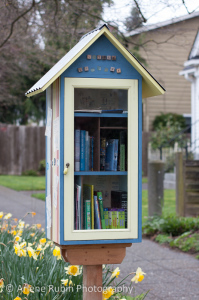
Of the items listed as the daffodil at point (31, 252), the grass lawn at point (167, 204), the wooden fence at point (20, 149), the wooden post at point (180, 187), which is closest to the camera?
the daffodil at point (31, 252)

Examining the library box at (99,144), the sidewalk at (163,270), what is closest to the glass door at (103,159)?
the library box at (99,144)

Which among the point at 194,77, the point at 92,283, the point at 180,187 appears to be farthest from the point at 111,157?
the point at 194,77

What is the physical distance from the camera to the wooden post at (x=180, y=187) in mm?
8703

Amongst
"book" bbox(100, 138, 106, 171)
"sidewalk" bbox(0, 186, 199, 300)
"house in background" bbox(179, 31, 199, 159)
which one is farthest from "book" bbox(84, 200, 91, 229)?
"house in background" bbox(179, 31, 199, 159)

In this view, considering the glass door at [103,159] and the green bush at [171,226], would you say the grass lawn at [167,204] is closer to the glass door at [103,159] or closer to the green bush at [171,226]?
the green bush at [171,226]

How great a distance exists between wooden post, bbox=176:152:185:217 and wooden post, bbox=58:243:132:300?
542cm

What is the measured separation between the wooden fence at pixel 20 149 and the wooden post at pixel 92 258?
16910mm

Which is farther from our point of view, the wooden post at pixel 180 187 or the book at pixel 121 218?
the wooden post at pixel 180 187

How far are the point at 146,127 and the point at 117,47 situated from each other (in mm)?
19947

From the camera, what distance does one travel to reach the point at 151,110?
76.3 ft

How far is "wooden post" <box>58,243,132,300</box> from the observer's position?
11.0ft

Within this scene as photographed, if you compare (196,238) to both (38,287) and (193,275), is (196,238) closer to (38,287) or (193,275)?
(193,275)

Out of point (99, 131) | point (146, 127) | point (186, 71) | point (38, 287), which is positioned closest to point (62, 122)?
point (99, 131)

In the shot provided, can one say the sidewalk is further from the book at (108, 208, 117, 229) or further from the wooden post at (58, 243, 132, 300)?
the book at (108, 208, 117, 229)
